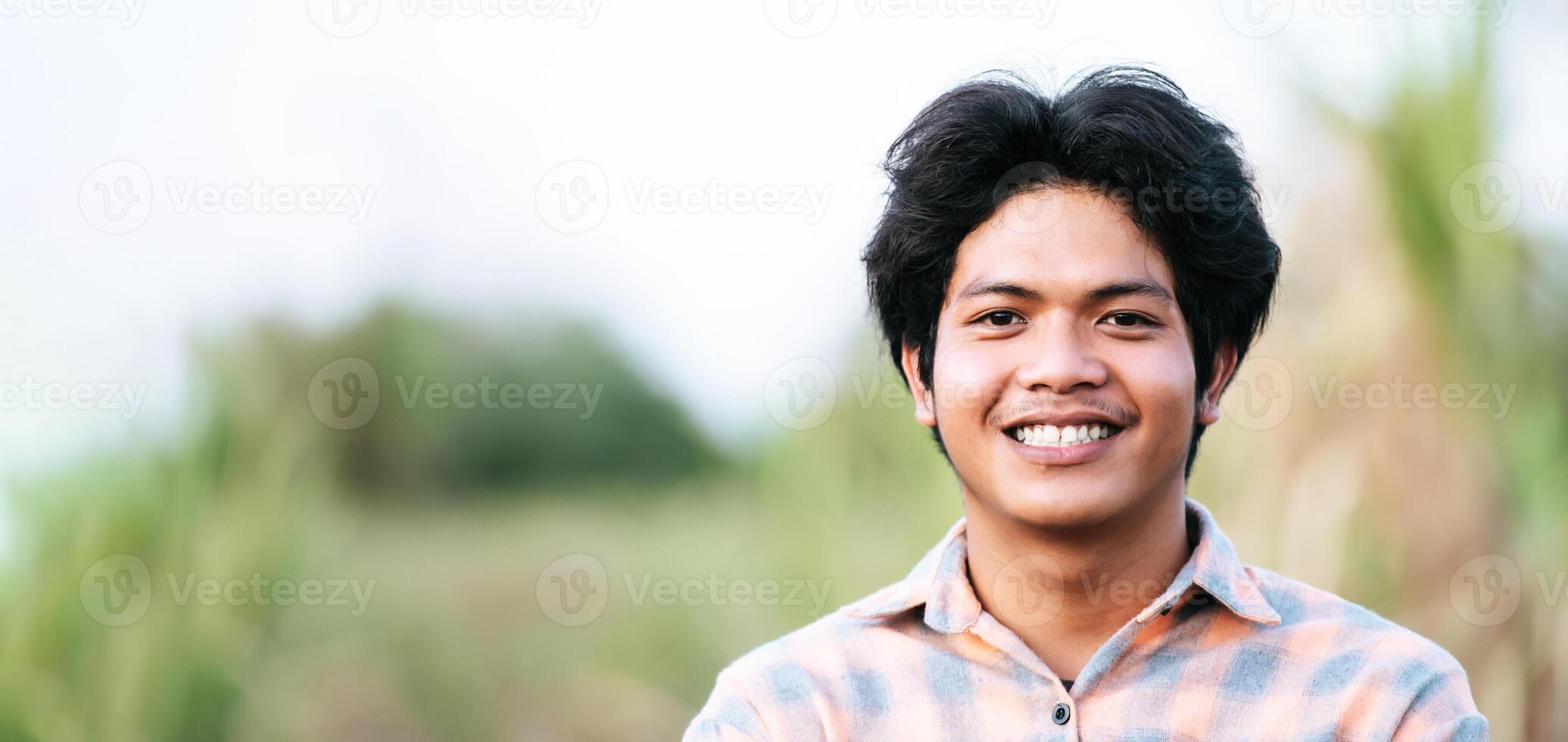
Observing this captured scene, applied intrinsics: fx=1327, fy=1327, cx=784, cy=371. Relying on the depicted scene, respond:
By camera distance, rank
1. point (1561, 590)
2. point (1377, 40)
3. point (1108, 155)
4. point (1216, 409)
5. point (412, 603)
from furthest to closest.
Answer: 1. point (412, 603)
2. point (1377, 40)
3. point (1561, 590)
4. point (1216, 409)
5. point (1108, 155)

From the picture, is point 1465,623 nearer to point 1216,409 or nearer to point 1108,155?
point 1216,409

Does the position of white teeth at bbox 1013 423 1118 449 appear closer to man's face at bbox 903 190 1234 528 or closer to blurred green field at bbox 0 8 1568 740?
man's face at bbox 903 190 1234 528

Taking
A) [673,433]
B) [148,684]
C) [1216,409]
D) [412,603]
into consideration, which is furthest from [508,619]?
[1216,409]

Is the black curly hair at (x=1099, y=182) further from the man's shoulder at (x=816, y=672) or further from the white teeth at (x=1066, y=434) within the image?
the man's shoulder at (x=816, y=672)

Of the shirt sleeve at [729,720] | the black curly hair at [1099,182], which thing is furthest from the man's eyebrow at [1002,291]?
the shirt sleeve at [729,720]

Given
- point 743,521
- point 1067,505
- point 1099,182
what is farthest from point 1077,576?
point 743,521

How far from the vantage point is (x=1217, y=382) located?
211 centimetres

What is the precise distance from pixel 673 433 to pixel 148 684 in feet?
5.64

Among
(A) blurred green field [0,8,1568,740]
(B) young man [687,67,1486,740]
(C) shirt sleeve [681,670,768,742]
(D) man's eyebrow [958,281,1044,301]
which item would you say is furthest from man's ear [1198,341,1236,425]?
(A) blurred green field [0,8,1568,740]

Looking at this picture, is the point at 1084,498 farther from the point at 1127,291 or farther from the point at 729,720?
the point at 729,720

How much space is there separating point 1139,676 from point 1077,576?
166 mm

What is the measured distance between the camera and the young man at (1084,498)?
1855mm

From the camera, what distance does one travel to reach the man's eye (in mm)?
1928

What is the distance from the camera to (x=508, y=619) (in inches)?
164
